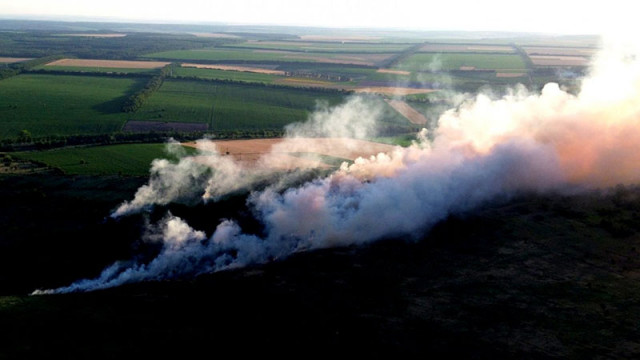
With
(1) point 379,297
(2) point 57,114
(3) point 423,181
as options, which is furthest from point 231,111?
(1) point 379,297

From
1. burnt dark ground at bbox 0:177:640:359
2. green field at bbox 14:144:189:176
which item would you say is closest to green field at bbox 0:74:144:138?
green field at bbox 14:144:189:176

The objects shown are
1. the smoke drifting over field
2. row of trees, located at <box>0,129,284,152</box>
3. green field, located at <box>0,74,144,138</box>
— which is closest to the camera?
the smoke drifting over field

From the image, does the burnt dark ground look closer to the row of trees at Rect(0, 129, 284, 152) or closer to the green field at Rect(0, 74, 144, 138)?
the row of trees at Rect(0, 129, 284, 152)

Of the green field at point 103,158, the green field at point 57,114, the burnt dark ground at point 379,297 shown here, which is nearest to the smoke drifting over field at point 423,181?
the burnt dark ground at point 379,297

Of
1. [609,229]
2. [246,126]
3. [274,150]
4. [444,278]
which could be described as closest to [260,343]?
[444,278]

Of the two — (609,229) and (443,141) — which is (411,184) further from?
(609,229)
